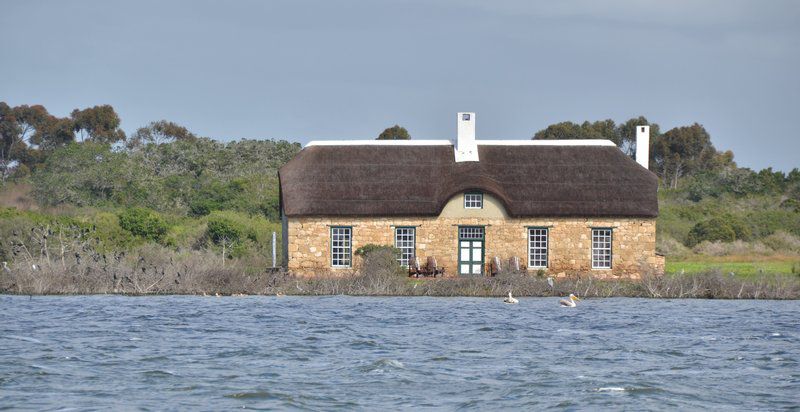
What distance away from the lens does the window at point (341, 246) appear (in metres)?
38.3

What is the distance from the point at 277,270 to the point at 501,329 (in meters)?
13.2

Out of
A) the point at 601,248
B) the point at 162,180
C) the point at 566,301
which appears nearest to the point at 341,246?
the point at 601,248

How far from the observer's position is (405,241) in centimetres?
3850

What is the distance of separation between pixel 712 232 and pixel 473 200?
14062 millimetres

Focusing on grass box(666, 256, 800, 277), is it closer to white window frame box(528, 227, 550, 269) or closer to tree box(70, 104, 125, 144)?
white window frame box(528, 227, 550, 269)

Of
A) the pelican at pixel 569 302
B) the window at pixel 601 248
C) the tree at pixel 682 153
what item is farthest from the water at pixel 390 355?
the tree at pixel 682 153

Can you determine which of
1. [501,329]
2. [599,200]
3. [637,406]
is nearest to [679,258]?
[599,200]

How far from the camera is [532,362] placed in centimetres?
2144

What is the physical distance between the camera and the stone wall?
125 feet

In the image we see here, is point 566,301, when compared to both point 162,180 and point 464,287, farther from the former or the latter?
point 162,180

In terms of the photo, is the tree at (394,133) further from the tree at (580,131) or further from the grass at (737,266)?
the grass at (737,266)

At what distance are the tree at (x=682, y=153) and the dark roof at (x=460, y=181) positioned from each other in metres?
35.8

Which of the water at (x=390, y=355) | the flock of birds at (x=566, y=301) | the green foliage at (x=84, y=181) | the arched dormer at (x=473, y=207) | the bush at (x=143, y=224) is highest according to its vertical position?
the green foliage at (x=84, y=181)

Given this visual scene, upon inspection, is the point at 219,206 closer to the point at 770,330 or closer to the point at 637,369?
the point at 770,330
